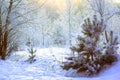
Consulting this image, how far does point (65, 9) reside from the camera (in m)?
49.4

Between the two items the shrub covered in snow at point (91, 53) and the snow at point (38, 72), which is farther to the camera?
the shrub covered in snow at point (91, 53)

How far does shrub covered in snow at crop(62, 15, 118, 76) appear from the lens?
12.7 m

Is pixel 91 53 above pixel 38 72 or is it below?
above

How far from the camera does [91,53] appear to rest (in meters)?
12.8

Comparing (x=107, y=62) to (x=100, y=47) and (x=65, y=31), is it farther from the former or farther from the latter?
(x=65, y=31)

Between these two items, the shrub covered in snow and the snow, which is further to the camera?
the shrub covered in snow

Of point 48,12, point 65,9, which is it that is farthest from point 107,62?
point 48,12

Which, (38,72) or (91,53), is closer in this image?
(38,72)

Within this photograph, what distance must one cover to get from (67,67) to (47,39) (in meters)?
39.1

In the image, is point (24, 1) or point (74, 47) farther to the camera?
point (24, 1)

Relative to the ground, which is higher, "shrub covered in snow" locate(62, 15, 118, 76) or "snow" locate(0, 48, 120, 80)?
"shrub covered in snow" locate(62, 15, 118, 76)

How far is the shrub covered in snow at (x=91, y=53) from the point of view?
12.7 m

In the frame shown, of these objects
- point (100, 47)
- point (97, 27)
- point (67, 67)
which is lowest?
point (67, 67)

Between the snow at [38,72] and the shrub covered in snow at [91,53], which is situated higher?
the shrub covered in snow at [91,53]
